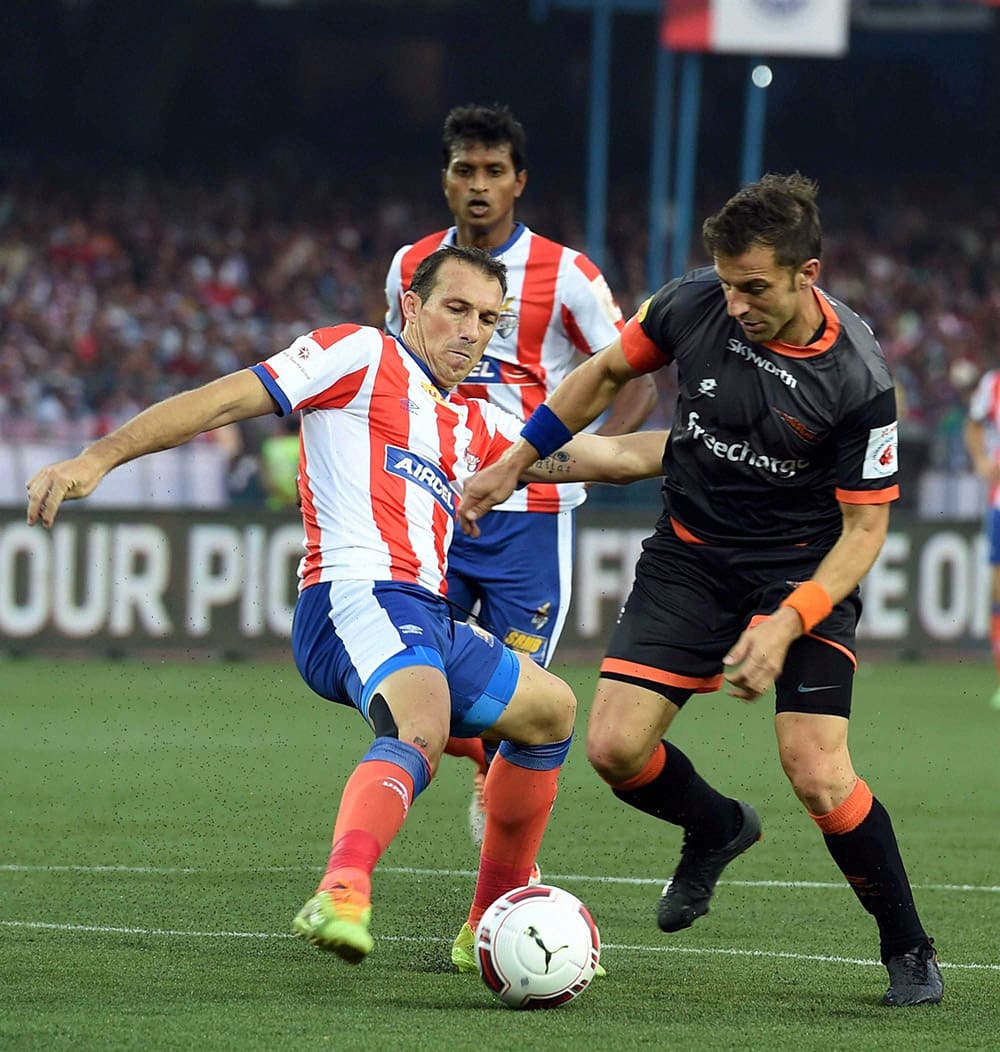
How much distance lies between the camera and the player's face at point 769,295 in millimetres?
4855

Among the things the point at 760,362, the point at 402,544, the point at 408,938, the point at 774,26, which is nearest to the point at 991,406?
the point at 774,26

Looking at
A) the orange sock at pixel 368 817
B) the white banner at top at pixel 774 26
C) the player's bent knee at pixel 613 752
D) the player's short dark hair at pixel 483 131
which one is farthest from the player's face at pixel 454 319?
the white banner at top at pixel 774 26

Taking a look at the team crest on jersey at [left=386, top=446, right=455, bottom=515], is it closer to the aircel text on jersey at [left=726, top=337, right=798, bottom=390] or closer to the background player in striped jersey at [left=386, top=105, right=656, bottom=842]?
the aircel text on jersey at [left=726, top=337, right=798, bottom=390]

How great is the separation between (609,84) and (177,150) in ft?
22.0

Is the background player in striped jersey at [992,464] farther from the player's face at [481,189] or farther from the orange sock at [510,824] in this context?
the orange sock at [510,824]

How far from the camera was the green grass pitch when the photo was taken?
4508mm

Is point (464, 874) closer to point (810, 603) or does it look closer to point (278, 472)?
point (810, 603)

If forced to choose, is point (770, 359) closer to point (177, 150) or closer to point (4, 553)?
point (4, 553)

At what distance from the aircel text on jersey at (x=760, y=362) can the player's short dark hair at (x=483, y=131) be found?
1.81 metres

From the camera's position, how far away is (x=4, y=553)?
44.4ft

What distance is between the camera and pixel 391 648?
15.7ft

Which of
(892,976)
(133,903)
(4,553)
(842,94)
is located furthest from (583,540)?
(842,94)

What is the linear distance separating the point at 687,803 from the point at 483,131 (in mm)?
2428

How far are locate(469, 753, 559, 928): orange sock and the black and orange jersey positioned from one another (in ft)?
2.77
